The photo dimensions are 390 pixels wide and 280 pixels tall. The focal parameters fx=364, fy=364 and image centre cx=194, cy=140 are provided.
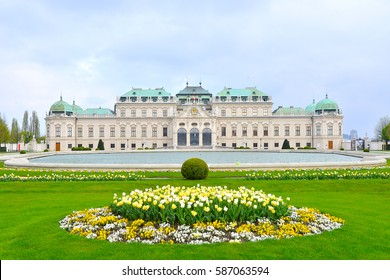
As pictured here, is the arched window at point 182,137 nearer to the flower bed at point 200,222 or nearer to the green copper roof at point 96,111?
the green copper roof at point 96,111

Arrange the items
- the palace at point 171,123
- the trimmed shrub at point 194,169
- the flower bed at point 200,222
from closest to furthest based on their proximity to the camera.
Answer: the flower bed at point 200,222 → the trimmed shrub at point 194,169 → the palace at point 171,123

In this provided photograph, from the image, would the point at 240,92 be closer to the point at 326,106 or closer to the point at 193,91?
the point at 193,91

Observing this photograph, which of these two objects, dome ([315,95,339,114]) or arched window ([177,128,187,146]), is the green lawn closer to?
arched window ([177,128,187,146])

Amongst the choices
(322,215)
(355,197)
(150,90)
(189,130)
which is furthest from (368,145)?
(322,215)

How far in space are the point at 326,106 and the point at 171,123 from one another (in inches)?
1405

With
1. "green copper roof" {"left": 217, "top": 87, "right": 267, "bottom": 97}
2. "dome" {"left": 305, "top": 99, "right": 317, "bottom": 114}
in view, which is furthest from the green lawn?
"dome" {"left": 305, "top": 99, "right": 317, "bottom": 114}

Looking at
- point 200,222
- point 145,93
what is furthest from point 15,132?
point 200,222

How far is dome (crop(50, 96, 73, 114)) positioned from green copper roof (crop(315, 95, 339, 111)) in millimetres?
57839

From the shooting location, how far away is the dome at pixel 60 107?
83.1 m

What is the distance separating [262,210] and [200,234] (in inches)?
78.5

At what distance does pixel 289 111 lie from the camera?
86.3 meters

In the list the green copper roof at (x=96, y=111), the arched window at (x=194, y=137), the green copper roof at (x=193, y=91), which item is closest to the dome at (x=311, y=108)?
the green copper roof at (x=193, y=91)

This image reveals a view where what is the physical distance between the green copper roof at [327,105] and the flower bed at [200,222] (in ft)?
257

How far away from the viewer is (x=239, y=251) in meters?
7.03
